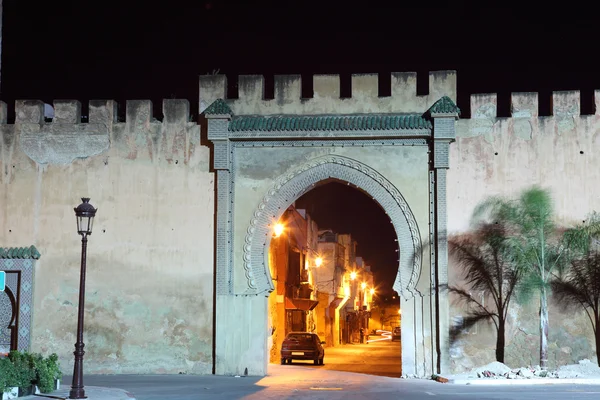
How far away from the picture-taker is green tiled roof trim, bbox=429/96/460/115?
18.0 m

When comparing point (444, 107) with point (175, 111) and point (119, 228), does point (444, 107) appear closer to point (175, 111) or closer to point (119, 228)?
point (175, 111)

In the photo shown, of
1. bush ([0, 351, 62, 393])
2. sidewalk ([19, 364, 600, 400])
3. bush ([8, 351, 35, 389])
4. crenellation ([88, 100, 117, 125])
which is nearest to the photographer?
bush ([0, 351, 62, 393])

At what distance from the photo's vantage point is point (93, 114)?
63.9 feet

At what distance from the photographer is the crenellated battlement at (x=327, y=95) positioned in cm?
1870

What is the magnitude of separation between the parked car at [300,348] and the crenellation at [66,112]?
9524 mm

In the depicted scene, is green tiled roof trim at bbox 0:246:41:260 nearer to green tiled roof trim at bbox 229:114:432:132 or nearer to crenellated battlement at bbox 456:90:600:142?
green tiled roof trim at bbox 229:114:432:132

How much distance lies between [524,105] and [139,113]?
8408mm

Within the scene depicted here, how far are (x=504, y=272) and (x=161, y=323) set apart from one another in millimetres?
7365

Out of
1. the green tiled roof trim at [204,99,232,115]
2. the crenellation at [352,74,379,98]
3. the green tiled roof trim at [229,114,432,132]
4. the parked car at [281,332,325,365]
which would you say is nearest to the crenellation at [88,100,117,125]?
the green tiled roof trim at [204,99,232,115]

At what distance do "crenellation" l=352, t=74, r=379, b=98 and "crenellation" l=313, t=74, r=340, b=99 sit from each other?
1.30 ft

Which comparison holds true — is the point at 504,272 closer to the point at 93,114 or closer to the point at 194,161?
the point at 194,161

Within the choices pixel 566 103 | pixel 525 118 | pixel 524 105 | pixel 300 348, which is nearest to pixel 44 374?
pixel 525 118

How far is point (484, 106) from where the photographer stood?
1850 centimetres

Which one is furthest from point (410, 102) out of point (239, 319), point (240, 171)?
point (239, 319)
